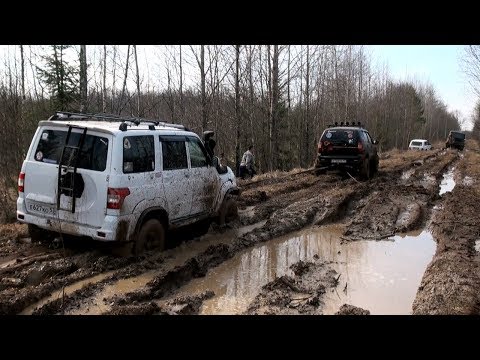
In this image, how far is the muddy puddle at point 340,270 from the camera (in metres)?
5.65

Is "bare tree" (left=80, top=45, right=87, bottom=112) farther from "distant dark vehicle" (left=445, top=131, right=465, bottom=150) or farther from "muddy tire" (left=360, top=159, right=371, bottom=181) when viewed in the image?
"distant dark vehicle" (left=445, top=131, right=465, bottom=150)

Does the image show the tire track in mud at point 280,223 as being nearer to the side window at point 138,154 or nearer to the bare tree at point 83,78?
the side window at point 138,154

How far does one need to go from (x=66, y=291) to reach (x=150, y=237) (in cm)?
165

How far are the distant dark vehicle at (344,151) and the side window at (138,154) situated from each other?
10.5 m

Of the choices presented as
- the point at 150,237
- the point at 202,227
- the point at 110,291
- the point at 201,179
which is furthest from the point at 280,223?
the point at 110,291

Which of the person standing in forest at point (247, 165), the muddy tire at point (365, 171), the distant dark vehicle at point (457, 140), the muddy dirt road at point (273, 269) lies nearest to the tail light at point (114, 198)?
the muddy dirt road at point (273, 269)

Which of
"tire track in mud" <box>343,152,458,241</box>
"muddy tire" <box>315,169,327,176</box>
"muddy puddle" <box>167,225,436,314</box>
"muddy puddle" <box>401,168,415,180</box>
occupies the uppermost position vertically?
"muddy tire" <box>315,169,327,176</box>

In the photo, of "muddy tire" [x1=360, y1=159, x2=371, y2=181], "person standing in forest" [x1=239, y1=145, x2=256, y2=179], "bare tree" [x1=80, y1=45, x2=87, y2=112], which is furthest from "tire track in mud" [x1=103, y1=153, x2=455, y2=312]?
"bare tree" [x1=80, y1=45, x2=87, y2=112]

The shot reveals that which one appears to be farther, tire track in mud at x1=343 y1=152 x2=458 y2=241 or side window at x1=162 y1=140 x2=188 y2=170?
tire track in mud at x1=343 y1=152 x2=458 y2=241

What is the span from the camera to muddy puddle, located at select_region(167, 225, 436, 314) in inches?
222

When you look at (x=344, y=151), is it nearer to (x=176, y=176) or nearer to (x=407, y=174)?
(x=407, y=174)

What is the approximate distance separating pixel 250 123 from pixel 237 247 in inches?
1026

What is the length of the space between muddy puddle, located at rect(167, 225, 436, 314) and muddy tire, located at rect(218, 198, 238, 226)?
1.14m
